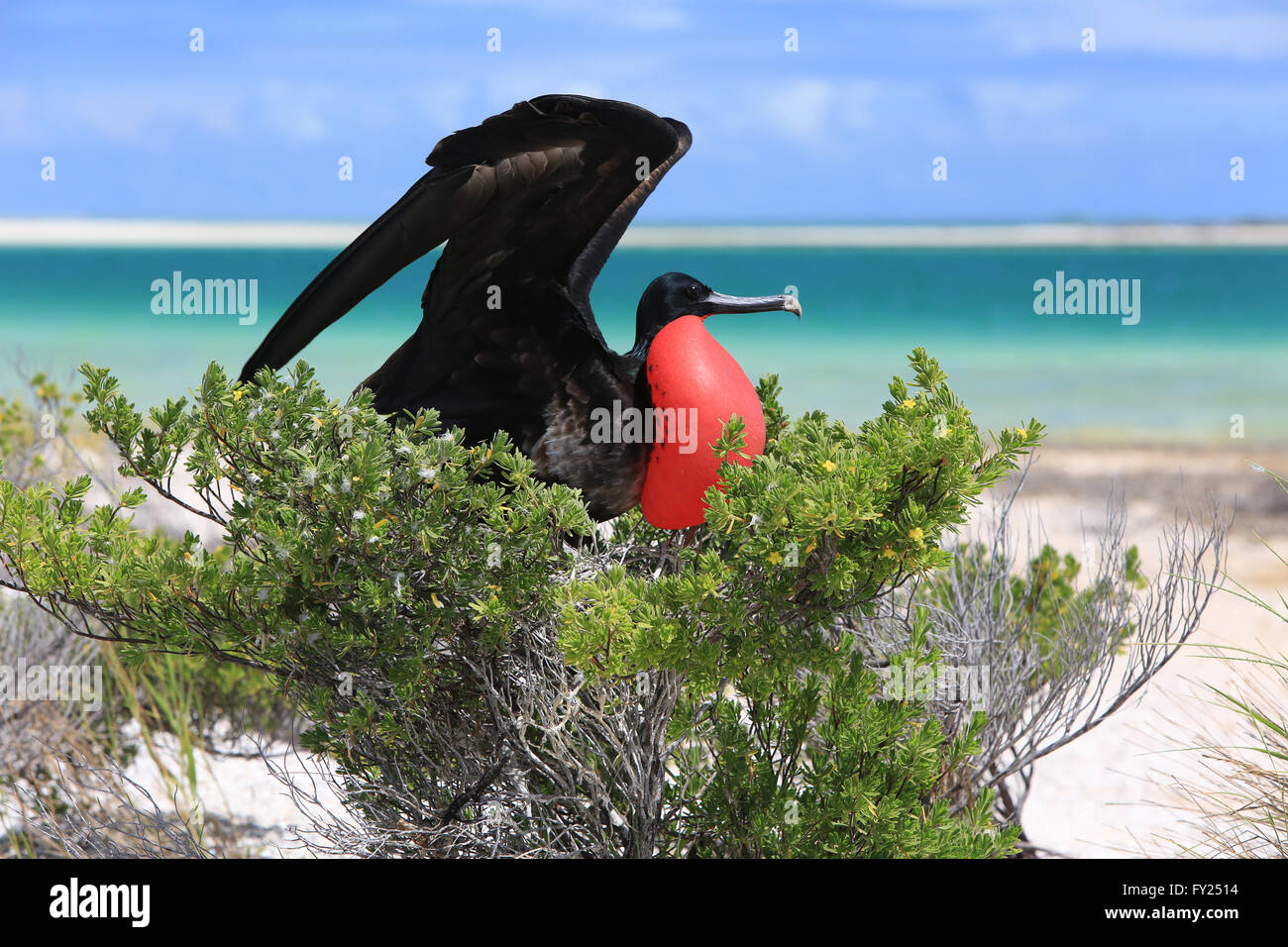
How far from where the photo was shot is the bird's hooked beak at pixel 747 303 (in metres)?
2.81

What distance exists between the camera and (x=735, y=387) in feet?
8.77

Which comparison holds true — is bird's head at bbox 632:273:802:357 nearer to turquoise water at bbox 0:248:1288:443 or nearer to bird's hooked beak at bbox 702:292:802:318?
bird's hooked beak at bbox 702:292:802:318

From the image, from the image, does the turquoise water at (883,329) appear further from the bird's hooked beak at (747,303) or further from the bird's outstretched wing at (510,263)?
the bird's hooked beak at (747,303)

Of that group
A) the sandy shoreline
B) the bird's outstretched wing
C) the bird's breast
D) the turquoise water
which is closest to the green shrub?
the bird's breast

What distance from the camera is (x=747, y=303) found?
287 centimetres

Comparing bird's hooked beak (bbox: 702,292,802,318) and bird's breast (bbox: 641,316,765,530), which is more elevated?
bird's hooked beak (bbox: 702,292,802,318)

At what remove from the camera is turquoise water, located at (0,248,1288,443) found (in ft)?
63.9

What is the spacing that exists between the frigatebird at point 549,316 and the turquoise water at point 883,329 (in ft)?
17.8

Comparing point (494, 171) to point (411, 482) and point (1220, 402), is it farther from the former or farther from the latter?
point (1220, 402)

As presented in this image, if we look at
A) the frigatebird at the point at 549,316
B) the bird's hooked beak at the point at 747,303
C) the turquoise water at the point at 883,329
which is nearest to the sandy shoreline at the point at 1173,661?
the bird's hooked beak at the point at 747,303

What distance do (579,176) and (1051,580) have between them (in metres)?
2.33

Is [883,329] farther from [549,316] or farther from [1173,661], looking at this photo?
[549,316]

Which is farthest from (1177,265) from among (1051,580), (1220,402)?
(1051,580)

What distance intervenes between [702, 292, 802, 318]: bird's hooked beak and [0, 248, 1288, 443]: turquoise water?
5936mm
